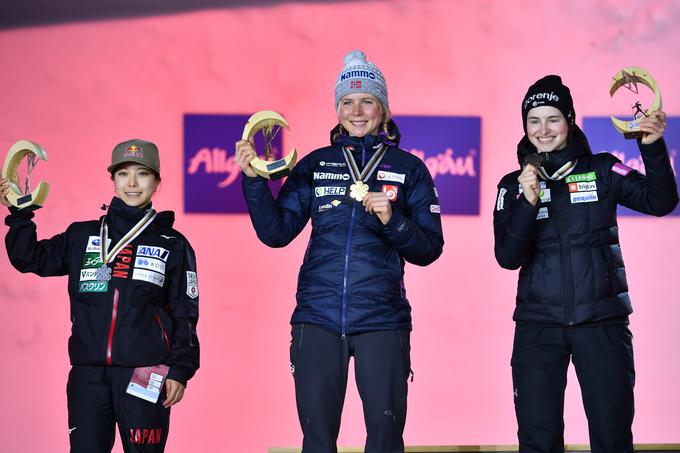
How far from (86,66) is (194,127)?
2.01 feet

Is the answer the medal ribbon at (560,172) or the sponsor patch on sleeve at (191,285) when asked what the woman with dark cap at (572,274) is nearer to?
the medal ribbon at (560,172)

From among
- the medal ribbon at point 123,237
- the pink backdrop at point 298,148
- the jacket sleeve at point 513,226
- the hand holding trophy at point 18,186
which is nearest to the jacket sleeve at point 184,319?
the medal ribbon at point 123,237

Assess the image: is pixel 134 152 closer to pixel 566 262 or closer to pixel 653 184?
pixel 566 262

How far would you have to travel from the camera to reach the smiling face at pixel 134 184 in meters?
2.76

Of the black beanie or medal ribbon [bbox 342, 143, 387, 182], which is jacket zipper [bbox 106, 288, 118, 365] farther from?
the black beanie

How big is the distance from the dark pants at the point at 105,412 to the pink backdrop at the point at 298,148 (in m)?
1.54

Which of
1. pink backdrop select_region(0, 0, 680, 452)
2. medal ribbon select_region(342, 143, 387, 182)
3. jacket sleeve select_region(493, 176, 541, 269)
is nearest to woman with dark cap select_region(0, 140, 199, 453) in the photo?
medal ribbon select_region(342, 143, 387, 182)

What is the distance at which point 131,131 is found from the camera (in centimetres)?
405

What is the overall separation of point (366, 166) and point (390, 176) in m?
0.08

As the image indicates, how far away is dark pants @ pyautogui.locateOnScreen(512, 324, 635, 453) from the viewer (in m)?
2.53

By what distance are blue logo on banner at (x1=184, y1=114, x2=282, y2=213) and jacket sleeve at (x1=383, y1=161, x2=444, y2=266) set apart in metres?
1.51

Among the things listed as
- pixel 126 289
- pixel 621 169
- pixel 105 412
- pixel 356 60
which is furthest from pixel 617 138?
pixel 105 412

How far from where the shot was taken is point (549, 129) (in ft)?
9.07

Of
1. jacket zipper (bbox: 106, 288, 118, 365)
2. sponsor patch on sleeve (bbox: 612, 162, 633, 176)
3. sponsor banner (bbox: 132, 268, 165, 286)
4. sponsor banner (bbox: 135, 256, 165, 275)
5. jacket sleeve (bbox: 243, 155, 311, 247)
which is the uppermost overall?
sponsor patch on sleeve (bbox: 612, 162, 633, 176)
